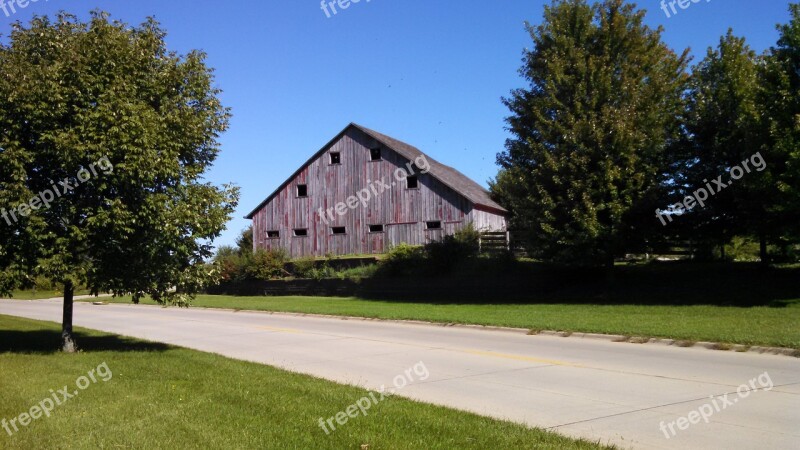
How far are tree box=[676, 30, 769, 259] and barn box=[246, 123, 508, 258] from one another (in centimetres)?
1759

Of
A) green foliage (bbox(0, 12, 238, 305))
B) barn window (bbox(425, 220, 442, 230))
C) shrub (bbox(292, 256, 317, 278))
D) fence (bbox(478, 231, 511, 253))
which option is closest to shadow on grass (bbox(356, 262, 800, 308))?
fence (bbox(478, 231, 511, 253))

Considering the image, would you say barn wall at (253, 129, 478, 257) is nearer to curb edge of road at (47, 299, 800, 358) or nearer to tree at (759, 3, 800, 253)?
curb edge of road at (47, 299, 800, 358)

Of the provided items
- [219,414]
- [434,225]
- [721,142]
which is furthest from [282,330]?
[434,225]

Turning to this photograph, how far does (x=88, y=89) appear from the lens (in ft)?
40.3

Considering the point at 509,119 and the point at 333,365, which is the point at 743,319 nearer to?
the point at 333,365

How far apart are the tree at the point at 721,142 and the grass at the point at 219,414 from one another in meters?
17.2

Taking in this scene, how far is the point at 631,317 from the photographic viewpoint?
17859 millimetres

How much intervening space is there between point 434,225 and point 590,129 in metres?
20.0

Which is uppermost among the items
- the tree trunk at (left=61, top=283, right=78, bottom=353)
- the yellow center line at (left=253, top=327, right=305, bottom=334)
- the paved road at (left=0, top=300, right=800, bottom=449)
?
the tree trunk at (left=61, top=283, right=78, bottom=353)

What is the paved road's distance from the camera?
7.05m

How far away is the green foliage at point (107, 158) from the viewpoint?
11734 mm

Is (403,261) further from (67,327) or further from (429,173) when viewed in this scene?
(67,327)

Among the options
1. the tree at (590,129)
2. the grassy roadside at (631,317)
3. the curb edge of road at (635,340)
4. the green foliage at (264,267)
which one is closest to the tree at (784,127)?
the grassy roadside at (631,317)

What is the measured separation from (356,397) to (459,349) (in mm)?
5952
